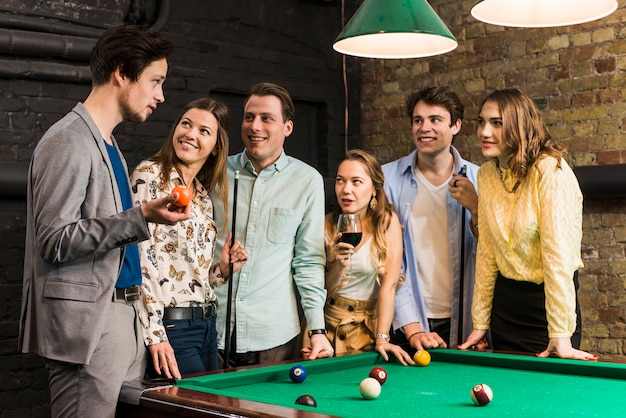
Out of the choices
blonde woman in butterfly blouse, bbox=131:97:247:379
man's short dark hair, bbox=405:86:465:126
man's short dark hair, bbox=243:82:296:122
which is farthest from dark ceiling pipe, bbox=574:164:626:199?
blonde woman in butterfly blouse, bbox=131:97:247:379

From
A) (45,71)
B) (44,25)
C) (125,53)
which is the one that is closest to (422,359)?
(125,53)

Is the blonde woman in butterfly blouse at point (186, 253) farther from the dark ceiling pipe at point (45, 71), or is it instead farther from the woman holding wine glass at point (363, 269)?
the dark ceiling pipe at point (45, 71)

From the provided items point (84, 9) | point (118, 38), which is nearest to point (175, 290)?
point (118, 38)

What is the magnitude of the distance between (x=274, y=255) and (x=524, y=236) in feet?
3.20

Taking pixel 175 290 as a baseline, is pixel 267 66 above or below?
above

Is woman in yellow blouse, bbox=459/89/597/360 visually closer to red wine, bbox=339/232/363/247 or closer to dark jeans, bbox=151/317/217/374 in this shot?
red wine, bbox=339/232/363/247

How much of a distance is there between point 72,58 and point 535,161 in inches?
103

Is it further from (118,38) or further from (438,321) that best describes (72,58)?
(438,321)

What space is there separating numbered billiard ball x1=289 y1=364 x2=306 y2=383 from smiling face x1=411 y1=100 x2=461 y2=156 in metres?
1.50

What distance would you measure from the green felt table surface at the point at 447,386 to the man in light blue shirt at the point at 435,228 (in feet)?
2.16

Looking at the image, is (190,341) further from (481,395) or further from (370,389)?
(481,395)

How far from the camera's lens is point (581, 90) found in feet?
16.4

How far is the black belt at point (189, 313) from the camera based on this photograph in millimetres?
2764

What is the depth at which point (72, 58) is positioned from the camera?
4.50 meters
